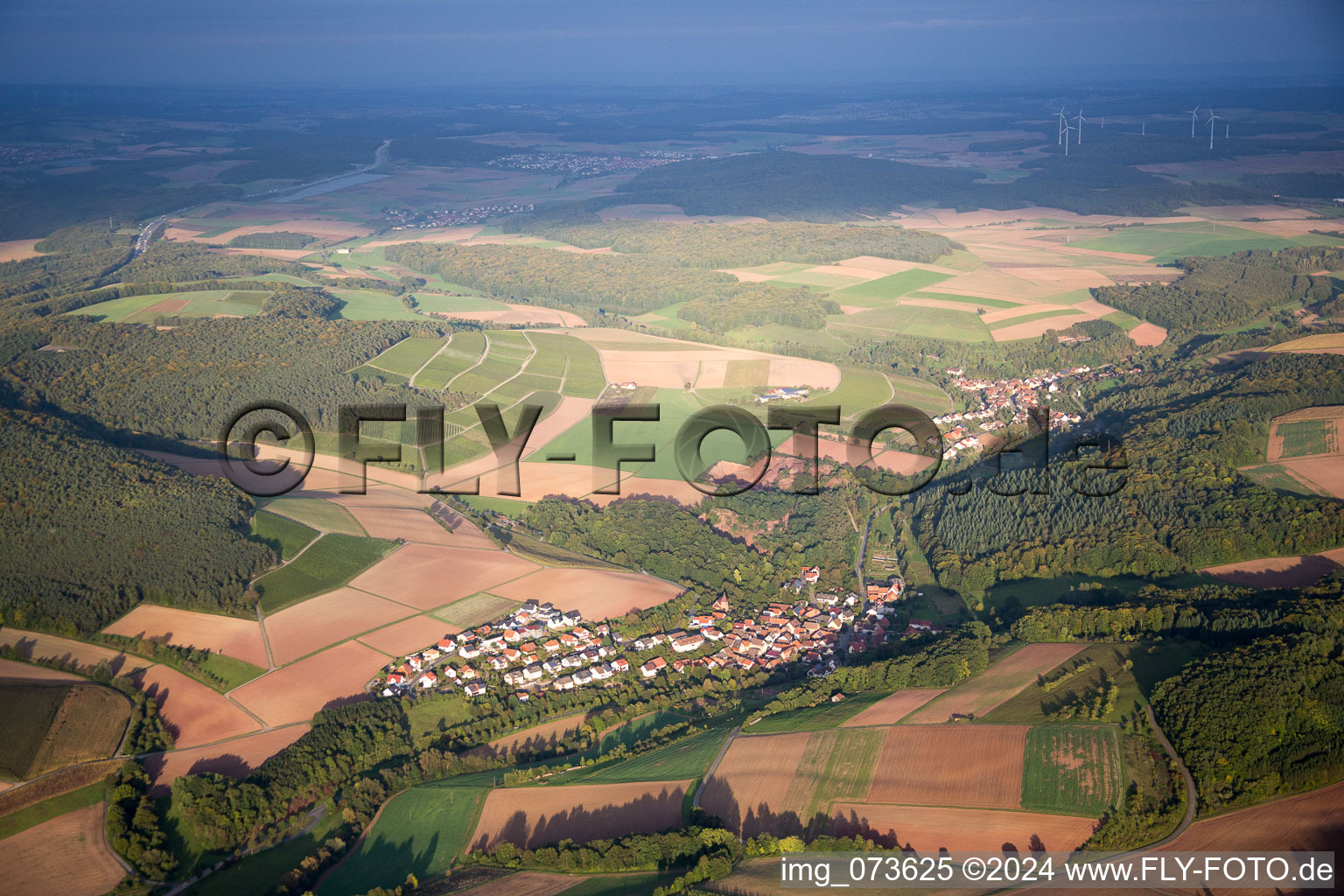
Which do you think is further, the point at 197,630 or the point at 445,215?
the point at 445,215

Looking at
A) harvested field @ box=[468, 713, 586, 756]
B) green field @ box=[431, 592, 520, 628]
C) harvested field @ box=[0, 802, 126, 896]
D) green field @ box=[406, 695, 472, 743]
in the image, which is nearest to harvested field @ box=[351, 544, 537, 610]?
green field @ box=[431, 592, 520, 628]

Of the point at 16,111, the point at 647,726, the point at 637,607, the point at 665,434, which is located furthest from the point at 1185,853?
the point at 16,111

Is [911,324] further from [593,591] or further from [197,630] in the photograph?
[197,630]

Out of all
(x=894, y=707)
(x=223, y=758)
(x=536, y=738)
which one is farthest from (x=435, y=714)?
(x=894, y=707)

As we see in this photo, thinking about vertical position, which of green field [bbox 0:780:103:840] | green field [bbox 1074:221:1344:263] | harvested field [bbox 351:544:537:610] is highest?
green field [bbox 1074:221:1344:263]

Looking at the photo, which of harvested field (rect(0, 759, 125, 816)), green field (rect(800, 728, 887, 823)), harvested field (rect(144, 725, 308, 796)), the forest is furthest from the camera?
the forest

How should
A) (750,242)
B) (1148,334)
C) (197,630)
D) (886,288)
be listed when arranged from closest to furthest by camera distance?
(197,630), (1148,334), (886,288), (750,242)

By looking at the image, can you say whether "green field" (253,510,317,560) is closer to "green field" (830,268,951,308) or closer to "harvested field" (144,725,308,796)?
"harvested field" (144,725,308,796)
